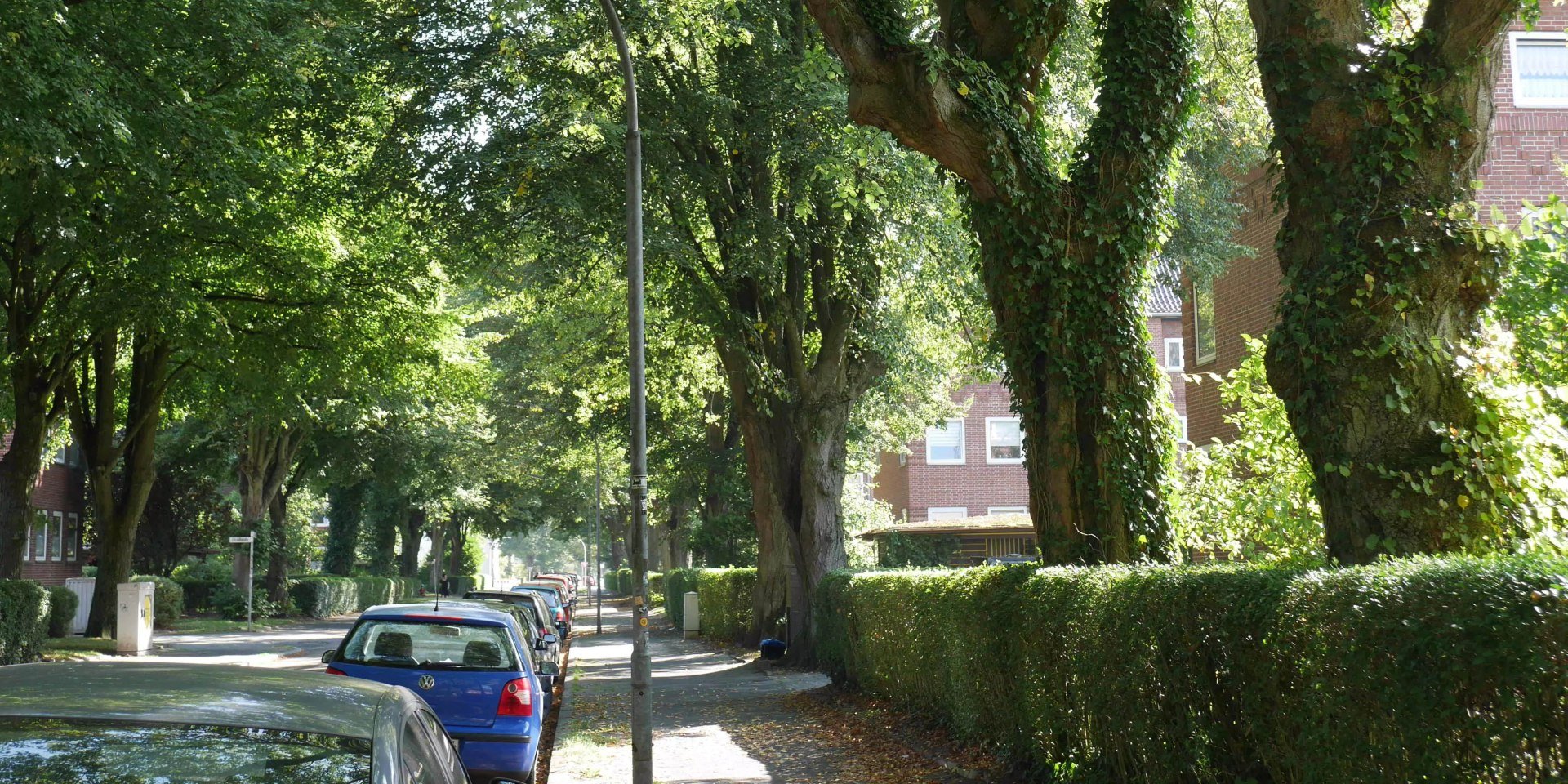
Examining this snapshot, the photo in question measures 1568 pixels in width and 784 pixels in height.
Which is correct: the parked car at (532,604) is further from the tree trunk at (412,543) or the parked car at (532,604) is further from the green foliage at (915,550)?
the tree trunk at (412,543)

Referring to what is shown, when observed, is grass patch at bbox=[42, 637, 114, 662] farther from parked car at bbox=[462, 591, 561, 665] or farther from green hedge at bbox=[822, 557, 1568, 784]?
green hedge at bbox=[822, 557, 1568, 784]

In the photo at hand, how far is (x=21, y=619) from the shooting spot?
21391 mm

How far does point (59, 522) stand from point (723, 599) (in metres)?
Answer: 25.9

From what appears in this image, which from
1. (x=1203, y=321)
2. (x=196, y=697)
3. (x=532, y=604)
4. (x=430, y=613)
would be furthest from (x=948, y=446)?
(x=196, y=697)

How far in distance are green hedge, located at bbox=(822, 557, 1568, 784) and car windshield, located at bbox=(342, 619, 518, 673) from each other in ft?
13.0

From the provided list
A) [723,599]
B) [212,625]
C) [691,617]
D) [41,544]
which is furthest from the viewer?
[41,544]

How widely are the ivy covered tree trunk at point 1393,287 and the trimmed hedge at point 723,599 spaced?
820 inches

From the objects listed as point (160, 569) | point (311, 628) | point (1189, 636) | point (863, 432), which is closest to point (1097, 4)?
point (1189, 636)

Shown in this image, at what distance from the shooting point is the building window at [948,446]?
52875 mm

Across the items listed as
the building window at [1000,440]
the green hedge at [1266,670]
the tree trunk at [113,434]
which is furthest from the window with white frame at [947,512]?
the green hedge at [1266,670]

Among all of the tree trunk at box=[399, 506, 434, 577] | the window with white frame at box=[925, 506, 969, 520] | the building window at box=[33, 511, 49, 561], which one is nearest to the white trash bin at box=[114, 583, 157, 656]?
the building window at box=[33, 511, 49, 561]

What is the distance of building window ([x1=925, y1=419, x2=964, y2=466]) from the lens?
52875 millimetres

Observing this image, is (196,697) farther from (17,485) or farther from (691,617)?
(691,617)

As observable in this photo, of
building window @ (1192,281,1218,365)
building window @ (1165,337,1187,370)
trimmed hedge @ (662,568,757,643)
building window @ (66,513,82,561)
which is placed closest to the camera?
building window @ (1192,281,1218,365)
